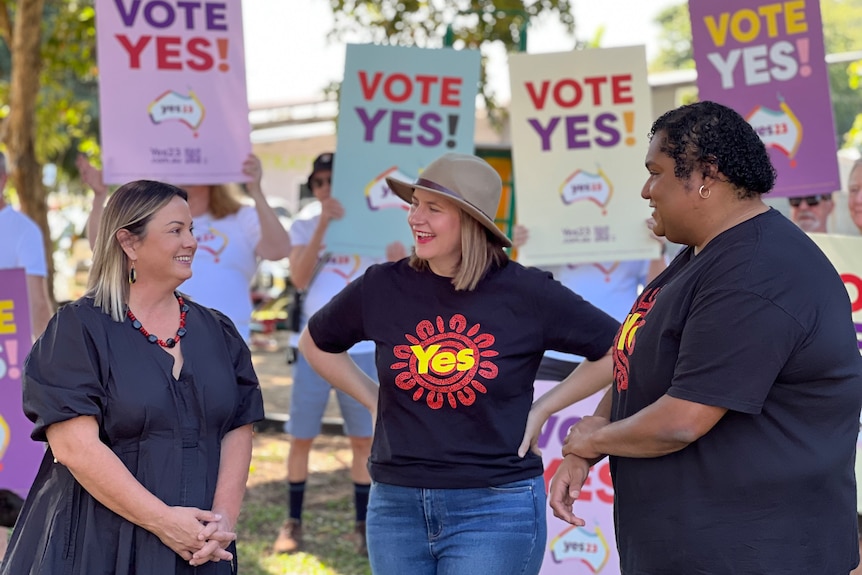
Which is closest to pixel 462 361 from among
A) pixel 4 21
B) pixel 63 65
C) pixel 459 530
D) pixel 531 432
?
pixel 531 432

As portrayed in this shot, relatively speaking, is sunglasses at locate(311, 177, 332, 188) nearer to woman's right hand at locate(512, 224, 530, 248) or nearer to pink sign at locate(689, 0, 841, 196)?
woman's right hand at locate(512, 224, 530, 248)

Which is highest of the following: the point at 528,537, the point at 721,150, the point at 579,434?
the point at 721,150

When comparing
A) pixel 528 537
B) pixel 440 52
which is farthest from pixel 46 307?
pixel 528 537

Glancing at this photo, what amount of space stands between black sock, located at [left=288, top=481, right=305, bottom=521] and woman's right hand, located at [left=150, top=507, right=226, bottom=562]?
305 centimetres

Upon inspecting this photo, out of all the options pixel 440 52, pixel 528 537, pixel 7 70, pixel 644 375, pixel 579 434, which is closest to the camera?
pixel 644 375

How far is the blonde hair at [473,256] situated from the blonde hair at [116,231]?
0.78 m

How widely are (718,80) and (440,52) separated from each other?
1271mm

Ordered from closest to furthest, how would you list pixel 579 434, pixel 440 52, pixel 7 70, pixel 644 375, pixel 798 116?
pixel 644 375, pixel 579 434, pixel 798 116, pixel 440 52, pixel 7 70

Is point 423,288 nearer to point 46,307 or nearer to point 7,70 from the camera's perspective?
point 46,307

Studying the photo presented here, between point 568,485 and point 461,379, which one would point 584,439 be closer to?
point 568,485

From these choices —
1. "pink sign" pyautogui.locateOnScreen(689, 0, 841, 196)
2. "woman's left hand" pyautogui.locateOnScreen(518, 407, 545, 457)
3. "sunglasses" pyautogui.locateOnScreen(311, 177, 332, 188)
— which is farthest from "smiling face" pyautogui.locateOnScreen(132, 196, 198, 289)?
"sunglasses" pyautogui.locateOnScreen(311, 177, 332, 188)

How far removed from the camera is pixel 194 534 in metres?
2.74

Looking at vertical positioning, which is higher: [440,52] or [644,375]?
[440,52]

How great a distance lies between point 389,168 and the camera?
5.02 meters
